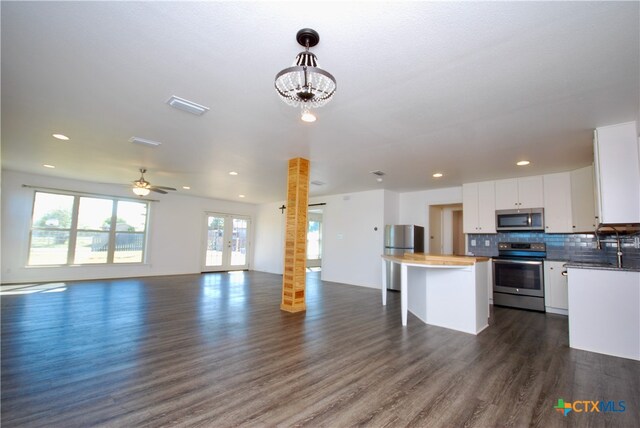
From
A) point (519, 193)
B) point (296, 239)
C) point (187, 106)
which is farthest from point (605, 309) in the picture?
point (187, 106)

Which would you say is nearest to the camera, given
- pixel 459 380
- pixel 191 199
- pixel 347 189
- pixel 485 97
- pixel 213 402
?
pixel 213 402

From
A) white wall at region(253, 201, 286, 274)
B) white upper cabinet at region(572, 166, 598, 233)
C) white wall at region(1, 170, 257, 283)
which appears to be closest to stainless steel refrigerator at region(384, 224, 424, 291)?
white upper cabinet at region(572, 166, 598, 233)

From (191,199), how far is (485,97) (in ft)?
28.8

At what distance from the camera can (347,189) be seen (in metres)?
7.44

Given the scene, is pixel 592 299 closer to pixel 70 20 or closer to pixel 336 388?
pixel 336 388

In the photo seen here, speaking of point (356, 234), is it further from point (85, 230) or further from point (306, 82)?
point (85, 230)

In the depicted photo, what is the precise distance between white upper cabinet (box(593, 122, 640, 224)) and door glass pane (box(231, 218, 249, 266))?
9.59 metres

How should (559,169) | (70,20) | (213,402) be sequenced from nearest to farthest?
1. (70,20)
2. (213,402)
3. (559,169)

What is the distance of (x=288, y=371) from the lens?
8.34 feet

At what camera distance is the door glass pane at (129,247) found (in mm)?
7992

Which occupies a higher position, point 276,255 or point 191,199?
point 191,199

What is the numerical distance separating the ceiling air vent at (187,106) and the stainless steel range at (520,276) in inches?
219

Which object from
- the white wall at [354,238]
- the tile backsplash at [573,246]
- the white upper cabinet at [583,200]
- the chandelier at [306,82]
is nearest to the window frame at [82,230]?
the white wall at [354,238]

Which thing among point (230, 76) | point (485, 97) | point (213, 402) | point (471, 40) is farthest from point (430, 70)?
point (213, 402)
